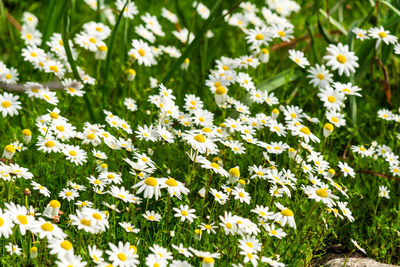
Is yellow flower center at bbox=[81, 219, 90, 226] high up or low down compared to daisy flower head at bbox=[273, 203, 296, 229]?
up

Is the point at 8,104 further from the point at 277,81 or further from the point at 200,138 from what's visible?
the point at 277,81

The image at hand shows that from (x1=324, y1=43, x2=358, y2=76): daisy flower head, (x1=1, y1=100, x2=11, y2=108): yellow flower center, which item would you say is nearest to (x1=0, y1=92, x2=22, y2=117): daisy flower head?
(x1=1, y1=100, x2=11, y2=108): yellow flower center

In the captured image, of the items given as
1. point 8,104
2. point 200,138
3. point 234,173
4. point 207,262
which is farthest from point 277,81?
point 207,262

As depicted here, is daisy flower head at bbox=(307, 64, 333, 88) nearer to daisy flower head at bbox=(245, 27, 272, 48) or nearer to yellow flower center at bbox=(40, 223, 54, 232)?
daisy flower head at bbox=(245, 27, 272, 48)

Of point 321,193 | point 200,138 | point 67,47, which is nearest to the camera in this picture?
point 321,193

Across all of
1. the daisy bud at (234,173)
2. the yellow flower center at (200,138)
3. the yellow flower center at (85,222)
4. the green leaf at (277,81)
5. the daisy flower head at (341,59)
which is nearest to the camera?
the yellow flower center at (85,222)

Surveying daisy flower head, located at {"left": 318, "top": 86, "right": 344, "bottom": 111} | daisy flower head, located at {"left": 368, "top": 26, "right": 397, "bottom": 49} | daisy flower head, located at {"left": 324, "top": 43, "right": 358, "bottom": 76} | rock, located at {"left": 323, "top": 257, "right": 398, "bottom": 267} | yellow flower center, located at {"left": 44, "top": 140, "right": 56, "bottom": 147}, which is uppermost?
daisy flower head, located at {"left": 368, "top": 26, "right": 397, "bottom": 49}

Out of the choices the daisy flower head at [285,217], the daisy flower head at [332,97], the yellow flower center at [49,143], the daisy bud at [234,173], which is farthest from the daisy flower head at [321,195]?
the yellow flower center at [49,143]

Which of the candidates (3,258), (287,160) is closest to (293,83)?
(287,160)

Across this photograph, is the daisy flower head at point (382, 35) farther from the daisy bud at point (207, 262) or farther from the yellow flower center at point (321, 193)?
the daisy bud at point (207, 262)
